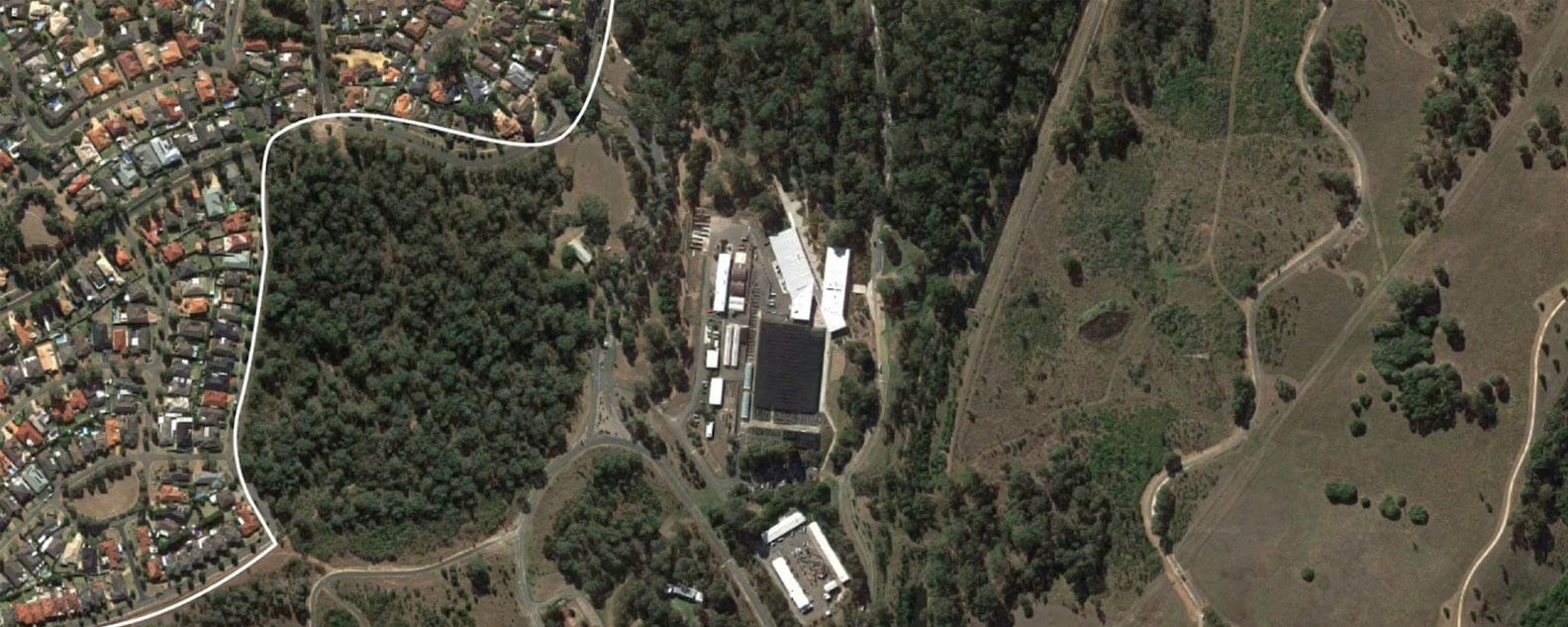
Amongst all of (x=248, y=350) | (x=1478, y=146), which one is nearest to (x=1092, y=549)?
(x=1478, y=146)

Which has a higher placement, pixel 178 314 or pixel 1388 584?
pixel 178 314

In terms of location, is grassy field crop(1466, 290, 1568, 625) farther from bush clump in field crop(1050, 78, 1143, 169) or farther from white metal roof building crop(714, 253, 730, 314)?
white metal roof building crop(714, 253, 730, 314)

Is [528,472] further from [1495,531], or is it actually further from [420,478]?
[1495,531]

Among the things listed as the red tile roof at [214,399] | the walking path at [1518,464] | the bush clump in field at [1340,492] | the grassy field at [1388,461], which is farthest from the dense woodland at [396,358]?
the walking path at [1518,464]

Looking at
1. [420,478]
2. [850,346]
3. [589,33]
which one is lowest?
[420,478]

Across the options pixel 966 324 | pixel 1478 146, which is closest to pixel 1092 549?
pixel 966 324

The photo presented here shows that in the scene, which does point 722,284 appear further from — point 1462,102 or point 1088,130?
point 1462,102

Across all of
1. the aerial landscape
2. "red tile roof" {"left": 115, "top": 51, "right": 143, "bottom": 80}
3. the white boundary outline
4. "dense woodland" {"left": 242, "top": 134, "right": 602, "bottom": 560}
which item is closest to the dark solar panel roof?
the aerial landscape

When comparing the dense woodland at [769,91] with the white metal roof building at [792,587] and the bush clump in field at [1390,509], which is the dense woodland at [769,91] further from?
the bush clump in field at [1390,509]
